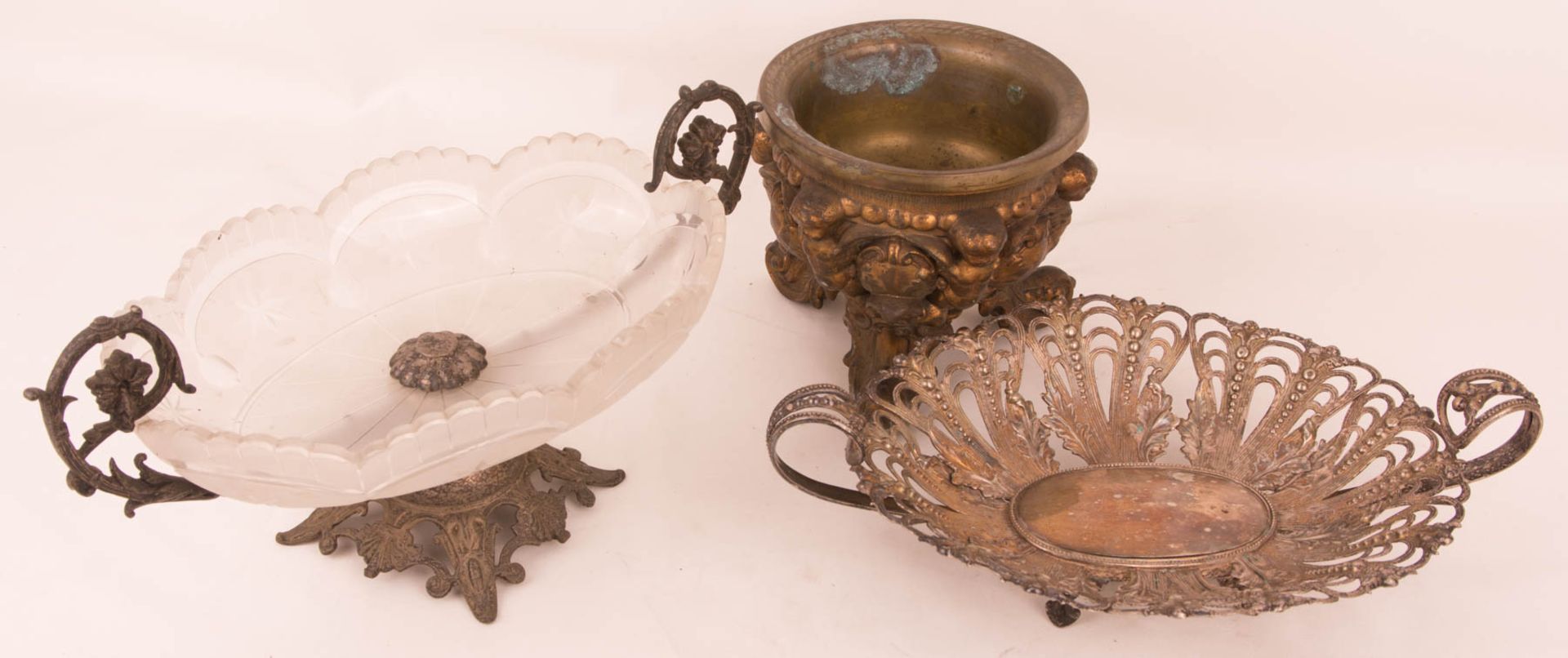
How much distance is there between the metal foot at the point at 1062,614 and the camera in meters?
2.45

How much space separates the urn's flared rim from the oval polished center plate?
1.83 ft

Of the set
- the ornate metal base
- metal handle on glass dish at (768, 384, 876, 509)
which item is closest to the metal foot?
metal handle on glass dish at (768, 384, 876, 509)

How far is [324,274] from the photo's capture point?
273 centimetres

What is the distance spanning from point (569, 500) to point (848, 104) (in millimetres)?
1011

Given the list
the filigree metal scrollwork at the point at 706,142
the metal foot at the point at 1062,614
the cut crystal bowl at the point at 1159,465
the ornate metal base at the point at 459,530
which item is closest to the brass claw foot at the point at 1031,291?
the cut crystal bowl at the point at 1159,465

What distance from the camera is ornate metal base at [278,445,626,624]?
2535 millimetres

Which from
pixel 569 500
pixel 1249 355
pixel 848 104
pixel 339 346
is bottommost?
pixel 569 500

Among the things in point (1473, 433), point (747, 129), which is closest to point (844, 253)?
point (747, 129)

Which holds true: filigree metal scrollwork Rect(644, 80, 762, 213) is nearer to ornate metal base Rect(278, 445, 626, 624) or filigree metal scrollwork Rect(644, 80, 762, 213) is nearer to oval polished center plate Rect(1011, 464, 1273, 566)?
ornate metal base Rect(278, 445, 626, 624)

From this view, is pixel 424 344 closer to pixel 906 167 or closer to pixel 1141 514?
pixel 906 167

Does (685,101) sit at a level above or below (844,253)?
above

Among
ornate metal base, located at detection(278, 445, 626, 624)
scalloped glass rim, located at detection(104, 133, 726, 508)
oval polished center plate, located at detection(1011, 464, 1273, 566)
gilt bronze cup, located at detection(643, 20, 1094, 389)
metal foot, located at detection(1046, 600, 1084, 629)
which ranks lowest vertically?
ornate metal base, located at detection(278, 445, 626, 624)

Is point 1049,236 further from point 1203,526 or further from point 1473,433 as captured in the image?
Answer: point 1473,433

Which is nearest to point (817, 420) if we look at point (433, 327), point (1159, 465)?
point (1159, 465)
